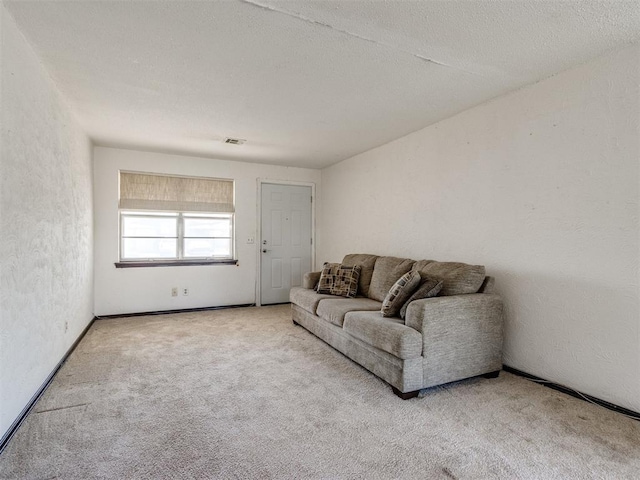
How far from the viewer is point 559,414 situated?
2129 millimetres

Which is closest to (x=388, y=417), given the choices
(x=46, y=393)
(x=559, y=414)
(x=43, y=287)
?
(x=559, y=414)

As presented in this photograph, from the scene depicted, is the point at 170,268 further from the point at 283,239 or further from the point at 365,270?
the point at 365,270

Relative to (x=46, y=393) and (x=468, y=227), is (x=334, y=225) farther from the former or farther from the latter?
A: (x=46, y=393)

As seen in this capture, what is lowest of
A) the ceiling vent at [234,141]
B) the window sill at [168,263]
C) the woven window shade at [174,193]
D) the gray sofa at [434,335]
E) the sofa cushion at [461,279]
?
the gray sofa at [434,335]

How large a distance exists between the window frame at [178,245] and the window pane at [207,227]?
0.14ft

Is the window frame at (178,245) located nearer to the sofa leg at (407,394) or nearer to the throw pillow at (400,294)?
the throw pillow at (400,294)

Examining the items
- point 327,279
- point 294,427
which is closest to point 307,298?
point 327,279

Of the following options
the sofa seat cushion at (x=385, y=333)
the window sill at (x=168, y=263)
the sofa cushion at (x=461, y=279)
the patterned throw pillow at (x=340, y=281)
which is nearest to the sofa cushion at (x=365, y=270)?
the patterned throw pillow at (x=340, y=281)

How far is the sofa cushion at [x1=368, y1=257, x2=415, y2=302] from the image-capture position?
3.54 metres

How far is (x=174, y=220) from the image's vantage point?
195 inches

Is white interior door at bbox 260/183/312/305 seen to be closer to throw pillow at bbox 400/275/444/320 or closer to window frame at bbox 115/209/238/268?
window frame at bbox 115/209/238/268

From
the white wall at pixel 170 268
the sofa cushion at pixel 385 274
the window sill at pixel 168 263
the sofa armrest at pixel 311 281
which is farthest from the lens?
the window sill at pixel 168 263

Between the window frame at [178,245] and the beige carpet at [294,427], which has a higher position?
the window frame at [178,245]

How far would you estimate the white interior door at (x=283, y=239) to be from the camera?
5.47 metres
